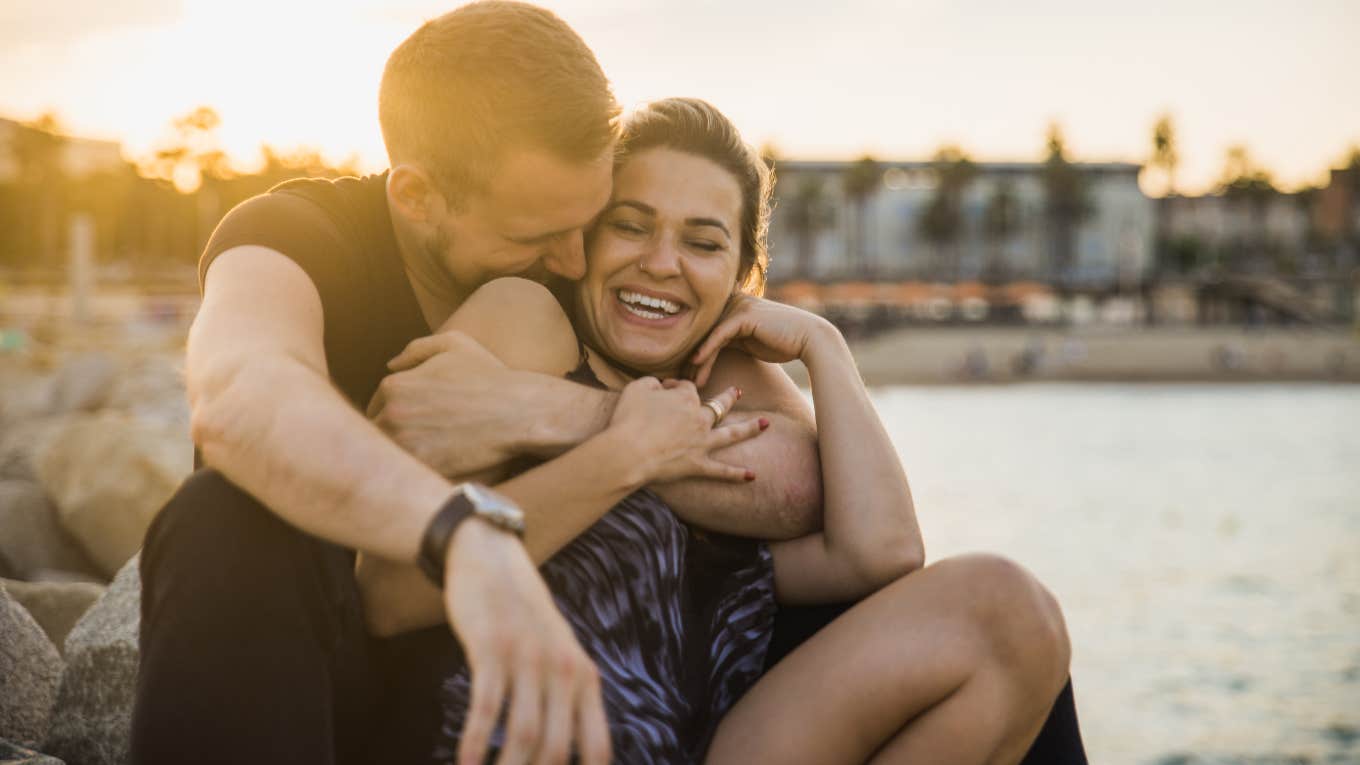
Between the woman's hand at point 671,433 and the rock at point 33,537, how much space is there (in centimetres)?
554

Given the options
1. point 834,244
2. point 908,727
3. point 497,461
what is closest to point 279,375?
point 497,461

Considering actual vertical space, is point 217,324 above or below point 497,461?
above

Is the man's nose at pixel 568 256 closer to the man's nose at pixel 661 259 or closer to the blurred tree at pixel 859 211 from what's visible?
the man's nose at pixel 661 259

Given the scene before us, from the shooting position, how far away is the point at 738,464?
2418 mm

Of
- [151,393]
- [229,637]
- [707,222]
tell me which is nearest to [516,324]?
[707,222]

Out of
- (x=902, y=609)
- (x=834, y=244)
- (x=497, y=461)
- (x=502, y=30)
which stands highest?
(x=502, y=30)

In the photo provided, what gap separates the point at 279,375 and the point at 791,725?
1088mm

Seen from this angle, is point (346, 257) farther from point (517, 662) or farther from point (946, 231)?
point (946, 231)

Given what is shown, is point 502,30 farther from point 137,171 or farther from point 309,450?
point 137,171

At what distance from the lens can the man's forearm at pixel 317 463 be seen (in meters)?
1.68

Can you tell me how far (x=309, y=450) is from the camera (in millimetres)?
1698

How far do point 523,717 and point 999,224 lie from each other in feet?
317

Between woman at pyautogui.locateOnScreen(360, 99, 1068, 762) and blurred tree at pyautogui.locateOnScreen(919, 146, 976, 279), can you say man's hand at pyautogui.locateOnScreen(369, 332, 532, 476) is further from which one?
blurred tree at pyautogui.locateOnScreen(919, 146, 976, 279)

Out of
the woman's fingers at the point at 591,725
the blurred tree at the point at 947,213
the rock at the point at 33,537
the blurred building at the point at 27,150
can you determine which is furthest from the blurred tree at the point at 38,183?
the woman's fingers at the point at 591,725
